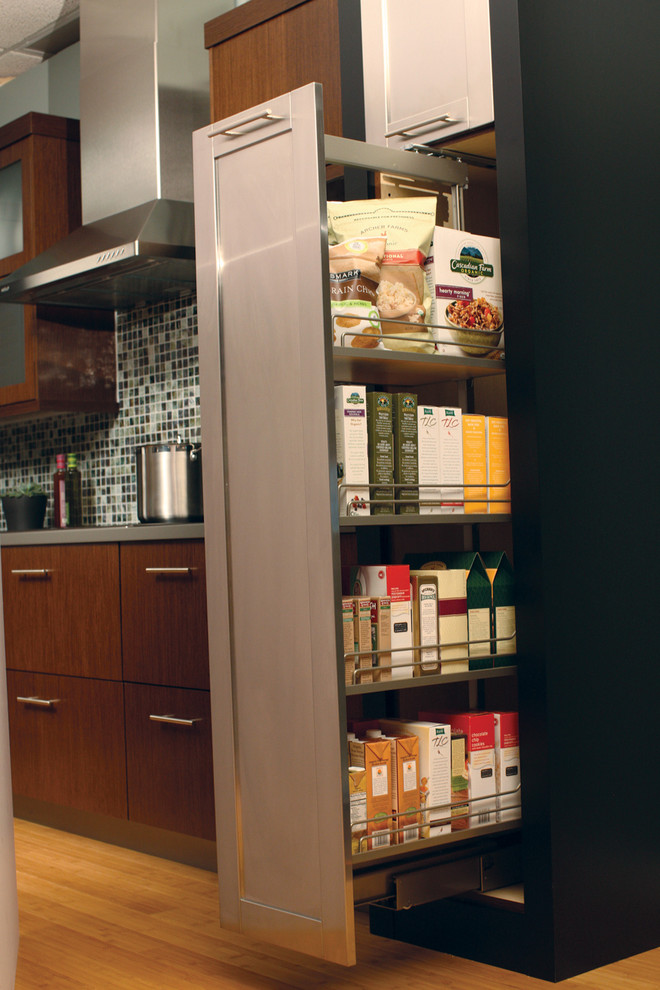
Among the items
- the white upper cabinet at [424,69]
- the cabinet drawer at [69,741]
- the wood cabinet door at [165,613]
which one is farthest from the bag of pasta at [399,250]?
the cabinet drawer at [69,741]

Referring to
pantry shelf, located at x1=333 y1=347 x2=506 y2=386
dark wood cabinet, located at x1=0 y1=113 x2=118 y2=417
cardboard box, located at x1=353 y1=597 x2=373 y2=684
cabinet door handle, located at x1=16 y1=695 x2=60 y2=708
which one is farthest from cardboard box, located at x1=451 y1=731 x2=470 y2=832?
dark wood cabinet, located at x1=0 y1=113 x2=118 y2=417

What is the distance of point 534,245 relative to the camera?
2.19 m

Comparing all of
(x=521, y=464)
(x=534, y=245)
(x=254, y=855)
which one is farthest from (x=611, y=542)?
(x=254, y=855)

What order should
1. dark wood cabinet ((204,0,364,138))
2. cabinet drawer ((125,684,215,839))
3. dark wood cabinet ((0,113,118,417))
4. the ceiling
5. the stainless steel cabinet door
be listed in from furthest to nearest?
dark wood cabinet ((0,113,118,417)) < the ceiling < cabinet drawer ((125,684,215,839)) < dark wood cabinet ((204,0,364,138)) < the stainless steel cabinet door

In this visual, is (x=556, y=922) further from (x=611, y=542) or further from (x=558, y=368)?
(x=558, y=368)

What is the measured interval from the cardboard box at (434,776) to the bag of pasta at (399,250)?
728 mm

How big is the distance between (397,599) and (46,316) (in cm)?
240

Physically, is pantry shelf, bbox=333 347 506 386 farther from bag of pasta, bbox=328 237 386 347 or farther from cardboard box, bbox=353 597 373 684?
cardboard box, bbox=353 597 373 684

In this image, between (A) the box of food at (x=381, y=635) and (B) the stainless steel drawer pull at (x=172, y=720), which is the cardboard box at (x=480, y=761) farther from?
(B) the stainless steel drawer pull at (x=172, y=720)

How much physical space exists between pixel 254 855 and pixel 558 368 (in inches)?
42.3

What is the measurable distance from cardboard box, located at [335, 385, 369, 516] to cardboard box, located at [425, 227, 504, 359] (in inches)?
9.4

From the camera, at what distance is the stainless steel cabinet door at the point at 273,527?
77.5 inches

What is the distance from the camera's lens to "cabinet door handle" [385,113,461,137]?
238 centimetres

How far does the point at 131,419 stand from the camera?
4.16m
